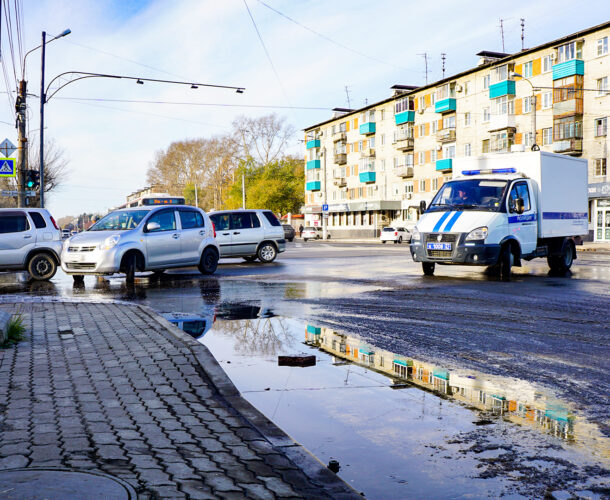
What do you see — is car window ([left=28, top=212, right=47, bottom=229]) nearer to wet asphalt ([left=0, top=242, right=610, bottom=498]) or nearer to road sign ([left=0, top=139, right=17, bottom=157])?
wet asphalt ([left=0, top=242, right=610, bottom=498])

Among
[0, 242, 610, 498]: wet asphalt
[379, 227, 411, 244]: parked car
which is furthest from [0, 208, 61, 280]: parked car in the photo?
[379, 227, 411, 244]: parked car

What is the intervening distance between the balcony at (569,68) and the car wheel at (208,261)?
3714cm

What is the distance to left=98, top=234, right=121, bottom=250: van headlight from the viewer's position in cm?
1379

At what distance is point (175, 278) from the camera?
52.1ft

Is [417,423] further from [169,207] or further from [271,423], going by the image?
[169,207]

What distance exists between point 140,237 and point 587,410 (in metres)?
11.5

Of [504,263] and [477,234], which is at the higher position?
[477,234]

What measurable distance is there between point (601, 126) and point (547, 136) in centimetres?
508

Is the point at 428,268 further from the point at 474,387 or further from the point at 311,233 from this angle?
the point at 311,233

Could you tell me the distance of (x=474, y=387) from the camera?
16.4 feet

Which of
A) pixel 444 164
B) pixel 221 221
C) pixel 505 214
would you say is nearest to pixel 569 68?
pixel 444 164

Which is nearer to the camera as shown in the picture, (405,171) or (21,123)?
(21,123)

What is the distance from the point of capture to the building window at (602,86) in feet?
142

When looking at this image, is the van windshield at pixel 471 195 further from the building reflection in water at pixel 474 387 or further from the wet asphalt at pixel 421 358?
the building reflection in water at pixel 474 387
